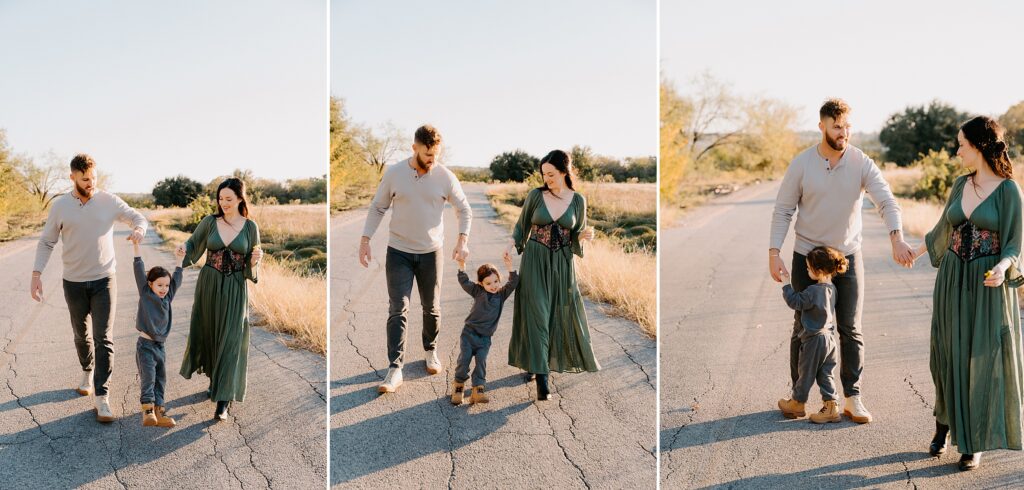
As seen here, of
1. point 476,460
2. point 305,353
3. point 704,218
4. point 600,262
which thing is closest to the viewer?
point 476,460

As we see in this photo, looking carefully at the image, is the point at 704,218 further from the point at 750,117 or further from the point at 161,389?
the point at 161,389

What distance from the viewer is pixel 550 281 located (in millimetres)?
4793

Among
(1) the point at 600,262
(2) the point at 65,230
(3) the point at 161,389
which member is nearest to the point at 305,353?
(3) the point at 161,389

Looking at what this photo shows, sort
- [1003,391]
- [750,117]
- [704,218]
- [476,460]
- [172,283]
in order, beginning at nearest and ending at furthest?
1. [1003,391]
2. [476,460]
3. [172,283]
4. [704,218]
5. [750,117]

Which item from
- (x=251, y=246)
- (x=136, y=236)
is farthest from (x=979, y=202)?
(x=136, y=236)

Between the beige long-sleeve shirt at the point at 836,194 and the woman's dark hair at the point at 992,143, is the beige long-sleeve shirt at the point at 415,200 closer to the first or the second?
the beige long-sleeve shirt at the point at 836,194

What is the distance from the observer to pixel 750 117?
51.3ft

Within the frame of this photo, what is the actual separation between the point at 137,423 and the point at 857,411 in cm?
402

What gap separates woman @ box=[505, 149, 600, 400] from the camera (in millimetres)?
4688

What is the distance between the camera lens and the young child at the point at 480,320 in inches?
184

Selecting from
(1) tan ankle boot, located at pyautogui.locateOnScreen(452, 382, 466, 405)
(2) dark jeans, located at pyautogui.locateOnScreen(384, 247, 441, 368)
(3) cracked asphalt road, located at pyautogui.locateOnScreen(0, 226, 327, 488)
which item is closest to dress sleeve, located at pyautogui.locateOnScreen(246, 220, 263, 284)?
(2) dark jeans, located at pyautogui.locateOnScreen(384, 247, 441, 368)

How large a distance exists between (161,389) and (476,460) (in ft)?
6.06

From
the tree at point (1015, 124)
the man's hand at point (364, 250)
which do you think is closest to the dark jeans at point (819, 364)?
the man's hand at point (364, 250)

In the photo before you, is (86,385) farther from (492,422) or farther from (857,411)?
(857,411)
